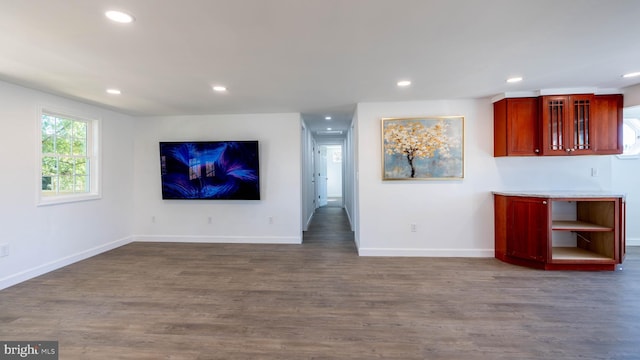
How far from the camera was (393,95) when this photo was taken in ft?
12.6

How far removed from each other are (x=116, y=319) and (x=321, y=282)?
6.47 ft

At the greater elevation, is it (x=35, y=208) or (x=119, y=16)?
(x=119, y=16)

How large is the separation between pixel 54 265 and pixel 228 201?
7.95 feet

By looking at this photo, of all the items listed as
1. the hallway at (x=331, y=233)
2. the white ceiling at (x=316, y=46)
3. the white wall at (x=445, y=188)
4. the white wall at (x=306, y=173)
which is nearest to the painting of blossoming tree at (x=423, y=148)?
the white wall at (x=445, y=188)

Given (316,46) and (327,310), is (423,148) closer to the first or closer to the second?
(316,46)

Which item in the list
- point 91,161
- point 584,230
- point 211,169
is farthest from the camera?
point 211,169

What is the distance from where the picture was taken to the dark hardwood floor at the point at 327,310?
2.05m

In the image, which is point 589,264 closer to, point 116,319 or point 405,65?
point 405,65

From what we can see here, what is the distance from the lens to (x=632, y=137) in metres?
4.69

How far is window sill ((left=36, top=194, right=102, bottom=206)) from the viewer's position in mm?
3590

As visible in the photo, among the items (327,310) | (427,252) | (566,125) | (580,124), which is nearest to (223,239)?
(327,310)

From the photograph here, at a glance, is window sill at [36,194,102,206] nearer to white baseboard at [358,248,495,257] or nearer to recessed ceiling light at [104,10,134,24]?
recessed ceiling light at [104,10,134,24]

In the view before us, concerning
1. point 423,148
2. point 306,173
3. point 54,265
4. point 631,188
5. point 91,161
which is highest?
point 423,148

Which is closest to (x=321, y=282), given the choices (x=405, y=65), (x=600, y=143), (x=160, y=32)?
(x=405, y=65)
